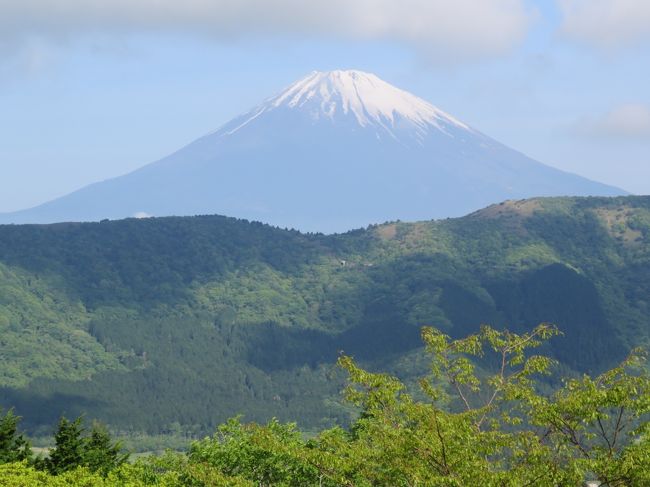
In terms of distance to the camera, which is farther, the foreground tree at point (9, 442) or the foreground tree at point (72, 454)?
the foreground tree at point (72, 454)

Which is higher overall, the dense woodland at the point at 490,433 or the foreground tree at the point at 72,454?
the dense woodland at the point at 490,433

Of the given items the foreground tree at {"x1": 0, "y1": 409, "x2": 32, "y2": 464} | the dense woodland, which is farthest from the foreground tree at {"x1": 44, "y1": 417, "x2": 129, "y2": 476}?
the dense woodland

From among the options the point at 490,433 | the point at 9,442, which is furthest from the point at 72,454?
the point at 490,433

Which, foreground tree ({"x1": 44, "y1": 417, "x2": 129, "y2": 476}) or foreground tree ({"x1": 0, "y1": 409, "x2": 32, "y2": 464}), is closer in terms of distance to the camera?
foreground tree ({"x1": 0, "y1": 409, "x2": 32, "y2": 464})

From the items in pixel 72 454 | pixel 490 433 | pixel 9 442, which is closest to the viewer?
pixel 490 433

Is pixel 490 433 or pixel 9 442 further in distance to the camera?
pixel 9 442

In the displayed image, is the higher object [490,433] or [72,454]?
[490,433]

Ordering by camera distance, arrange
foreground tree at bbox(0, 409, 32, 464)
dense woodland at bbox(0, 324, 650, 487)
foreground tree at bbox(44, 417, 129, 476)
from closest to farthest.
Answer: dense woodland at bbox(0, 324, 650, 487), foreground tree at bbox(0, 409, 32, 464), foreground tree at bbox(44, 417, 129, 476)

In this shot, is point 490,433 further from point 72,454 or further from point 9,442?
point 9,442

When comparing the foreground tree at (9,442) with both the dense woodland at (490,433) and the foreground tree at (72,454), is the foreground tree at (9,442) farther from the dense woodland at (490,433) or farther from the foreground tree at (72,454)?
the dense woodland at (490,433)

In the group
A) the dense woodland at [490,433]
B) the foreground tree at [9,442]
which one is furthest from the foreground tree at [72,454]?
the dense woodland at [490,433]

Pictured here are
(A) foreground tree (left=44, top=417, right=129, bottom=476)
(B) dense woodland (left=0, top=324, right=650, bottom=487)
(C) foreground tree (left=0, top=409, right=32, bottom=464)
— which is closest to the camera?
(B) dense woodland (left=0, top=324, right=650, bottom=487)

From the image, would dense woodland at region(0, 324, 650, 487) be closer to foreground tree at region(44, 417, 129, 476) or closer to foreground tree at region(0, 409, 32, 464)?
foreground tree at region(44, 417, 129, 476)

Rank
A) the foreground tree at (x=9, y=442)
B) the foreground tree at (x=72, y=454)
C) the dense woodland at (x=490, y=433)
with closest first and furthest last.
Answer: the dense woodland at (x=490, y=433) → the foreground tree at (x=9, y=442) → the foreground tree at (x=72, y=454)
